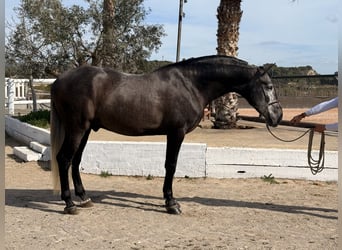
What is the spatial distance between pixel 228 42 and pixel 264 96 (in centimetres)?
658

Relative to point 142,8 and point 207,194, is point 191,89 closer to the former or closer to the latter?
point 207,194

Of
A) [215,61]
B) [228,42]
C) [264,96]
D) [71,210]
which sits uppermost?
[228,42]

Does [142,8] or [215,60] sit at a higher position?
[142,8]

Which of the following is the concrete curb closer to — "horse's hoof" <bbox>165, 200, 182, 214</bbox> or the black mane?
"horse's hoof" <bbox>165, 200, 182, 214</bbox>

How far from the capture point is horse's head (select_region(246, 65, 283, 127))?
5.39 meters

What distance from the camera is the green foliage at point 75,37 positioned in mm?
12141

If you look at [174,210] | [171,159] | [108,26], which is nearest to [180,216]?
[174,210]

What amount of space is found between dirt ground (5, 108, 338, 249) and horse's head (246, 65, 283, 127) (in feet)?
3.81

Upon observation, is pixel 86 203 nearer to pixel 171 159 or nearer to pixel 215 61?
pixel 171 159

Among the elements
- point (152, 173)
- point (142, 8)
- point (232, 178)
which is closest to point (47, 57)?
point (142, 8)

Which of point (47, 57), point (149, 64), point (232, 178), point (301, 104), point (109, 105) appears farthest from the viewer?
point (301, 104)

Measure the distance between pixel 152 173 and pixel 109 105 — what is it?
8.26 ft

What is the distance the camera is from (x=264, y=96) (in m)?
5.41

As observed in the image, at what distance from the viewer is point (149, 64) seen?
1361cm
